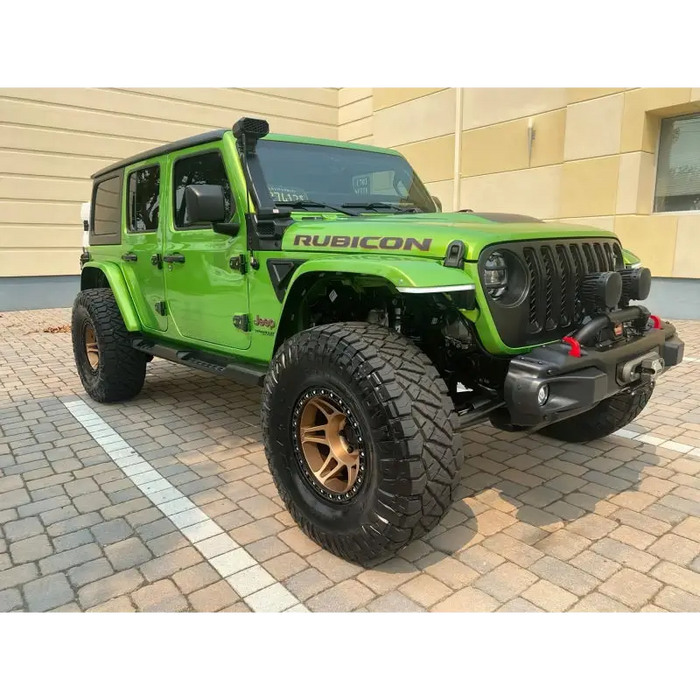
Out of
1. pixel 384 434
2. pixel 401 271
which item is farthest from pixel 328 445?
pixel 401 271

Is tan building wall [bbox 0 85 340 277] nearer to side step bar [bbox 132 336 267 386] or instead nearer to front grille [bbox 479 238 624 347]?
side step bar [bbox 132 336 267 386]

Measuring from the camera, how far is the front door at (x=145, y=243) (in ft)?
14.7

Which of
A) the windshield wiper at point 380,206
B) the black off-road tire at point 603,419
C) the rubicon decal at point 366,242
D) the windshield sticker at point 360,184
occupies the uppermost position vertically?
the windshield sticker at point 360,184

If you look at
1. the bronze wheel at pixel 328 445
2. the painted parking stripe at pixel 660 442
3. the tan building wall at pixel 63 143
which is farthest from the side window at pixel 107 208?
the tan building wall at pixel 63 143

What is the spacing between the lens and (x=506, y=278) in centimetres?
268

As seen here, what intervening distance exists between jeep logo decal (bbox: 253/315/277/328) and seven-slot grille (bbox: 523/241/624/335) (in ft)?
4.85

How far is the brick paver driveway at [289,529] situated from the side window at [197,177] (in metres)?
1.69

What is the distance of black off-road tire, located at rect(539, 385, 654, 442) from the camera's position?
358 cm

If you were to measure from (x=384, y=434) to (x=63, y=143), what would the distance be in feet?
40.8

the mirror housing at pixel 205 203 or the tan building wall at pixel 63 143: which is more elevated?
the tan building wall at pixel 63 143

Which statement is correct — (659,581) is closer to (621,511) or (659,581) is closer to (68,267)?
(621,511)

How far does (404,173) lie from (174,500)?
2847 mm

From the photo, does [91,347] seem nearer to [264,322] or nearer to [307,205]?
[264,322]

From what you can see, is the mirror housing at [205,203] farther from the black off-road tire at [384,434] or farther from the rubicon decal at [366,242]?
the black off-road tire at [384,434]
